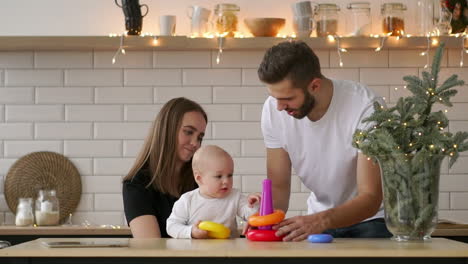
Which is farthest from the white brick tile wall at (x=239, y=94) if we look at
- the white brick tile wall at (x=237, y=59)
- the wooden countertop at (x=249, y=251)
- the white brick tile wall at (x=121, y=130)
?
the wooden countertop at (x=249, y=251)

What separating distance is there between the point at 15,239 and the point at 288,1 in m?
2.00

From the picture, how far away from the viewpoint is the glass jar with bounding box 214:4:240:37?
495 centimetres

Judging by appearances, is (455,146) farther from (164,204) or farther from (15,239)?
(15,239)

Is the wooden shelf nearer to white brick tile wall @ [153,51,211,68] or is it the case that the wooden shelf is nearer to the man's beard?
white brick tile wall @ [153,51,211,68]

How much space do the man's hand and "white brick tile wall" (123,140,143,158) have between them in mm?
2289

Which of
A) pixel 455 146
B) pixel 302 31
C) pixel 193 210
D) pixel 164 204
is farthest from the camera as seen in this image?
pixel 302 31

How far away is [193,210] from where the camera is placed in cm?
310

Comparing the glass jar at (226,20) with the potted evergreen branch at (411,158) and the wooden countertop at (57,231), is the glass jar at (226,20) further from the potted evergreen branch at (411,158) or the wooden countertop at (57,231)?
the potted evergreen branch at (411,158)

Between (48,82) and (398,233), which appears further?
(48,82)

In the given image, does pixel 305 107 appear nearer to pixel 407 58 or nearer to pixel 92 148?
pixel 407 58

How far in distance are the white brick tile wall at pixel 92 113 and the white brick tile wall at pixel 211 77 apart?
0.43 m

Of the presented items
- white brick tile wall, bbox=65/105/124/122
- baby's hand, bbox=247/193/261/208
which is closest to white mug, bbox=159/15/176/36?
white brick tile wall, bbox=65/105/124/122

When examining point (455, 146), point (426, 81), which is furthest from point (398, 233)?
point (426, 81)

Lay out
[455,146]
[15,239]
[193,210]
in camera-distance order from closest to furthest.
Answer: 1. [455,146]
2. [193,210]
3. [15,239]
